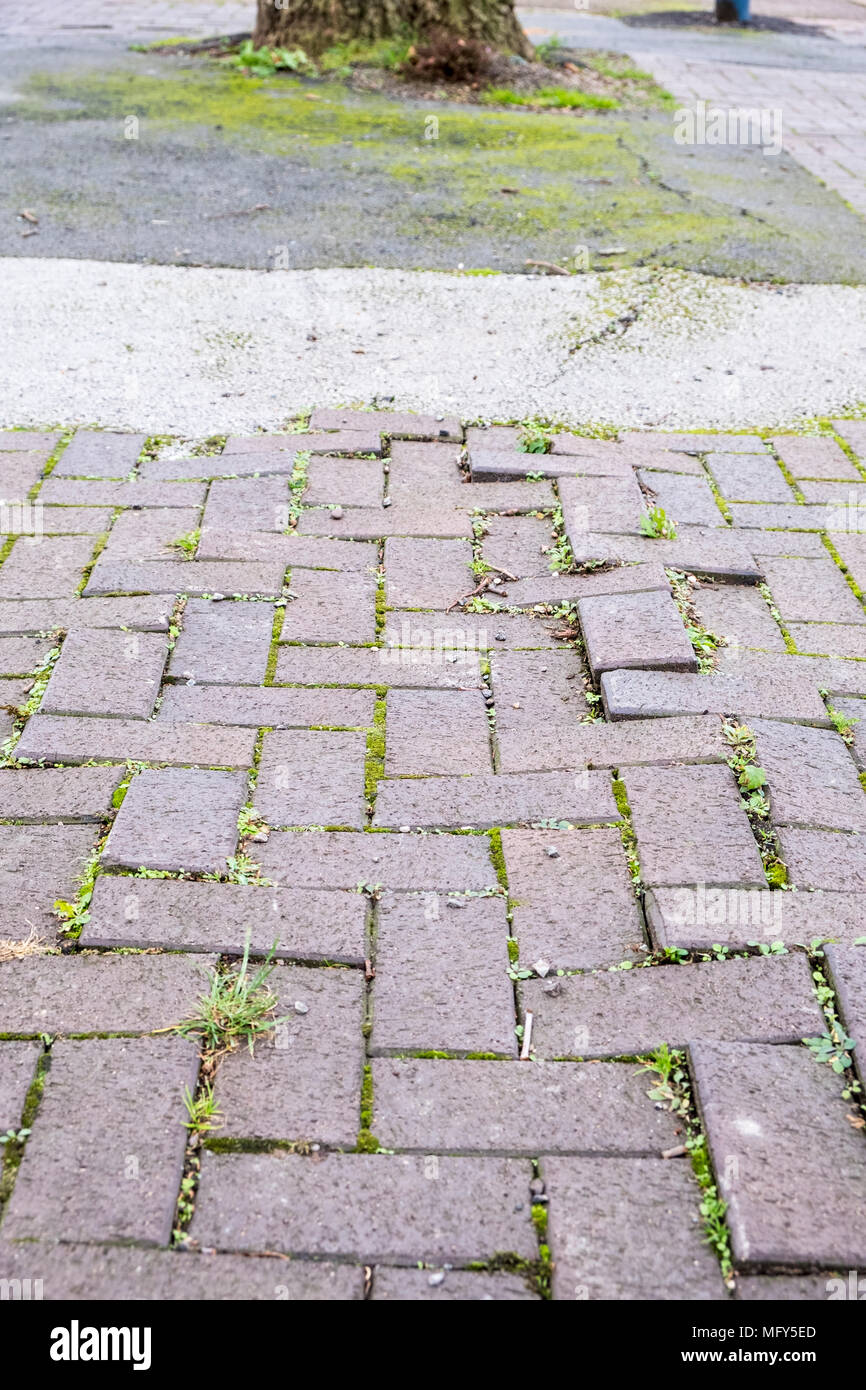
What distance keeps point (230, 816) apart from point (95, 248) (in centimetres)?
383

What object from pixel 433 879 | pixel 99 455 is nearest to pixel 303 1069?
pixel 433 879

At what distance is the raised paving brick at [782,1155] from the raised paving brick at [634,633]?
3.55 ft

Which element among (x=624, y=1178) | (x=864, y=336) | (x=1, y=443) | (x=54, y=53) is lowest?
(x=624, y=1178)

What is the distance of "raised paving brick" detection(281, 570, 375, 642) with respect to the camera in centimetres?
288

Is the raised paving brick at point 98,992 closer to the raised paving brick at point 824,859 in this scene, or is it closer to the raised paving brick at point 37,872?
the raised paving brick at point 37,872

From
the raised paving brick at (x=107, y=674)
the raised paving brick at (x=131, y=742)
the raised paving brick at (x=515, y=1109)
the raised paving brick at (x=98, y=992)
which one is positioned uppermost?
the raised paving brick at (x=107, y=674)

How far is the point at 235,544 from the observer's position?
10.5ft

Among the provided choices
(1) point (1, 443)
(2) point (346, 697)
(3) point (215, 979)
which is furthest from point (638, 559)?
(1) point (1, 443)

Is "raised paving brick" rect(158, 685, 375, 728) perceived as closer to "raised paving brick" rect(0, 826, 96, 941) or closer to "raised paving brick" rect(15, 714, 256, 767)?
"raised paving brick" rect(15, 714, 256, 767)

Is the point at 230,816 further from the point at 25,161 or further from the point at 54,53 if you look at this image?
the point at 54,53

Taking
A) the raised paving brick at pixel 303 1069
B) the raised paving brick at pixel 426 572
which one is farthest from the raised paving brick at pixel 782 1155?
the raised paving brick at pixel 426 572

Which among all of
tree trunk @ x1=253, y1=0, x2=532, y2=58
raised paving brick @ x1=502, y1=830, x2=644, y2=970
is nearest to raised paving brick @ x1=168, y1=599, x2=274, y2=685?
raised paving brick @ x1=502, y1=830, x2=644, y2=970

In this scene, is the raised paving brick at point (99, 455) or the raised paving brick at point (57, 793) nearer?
the raised paving brick at point (57, 793)

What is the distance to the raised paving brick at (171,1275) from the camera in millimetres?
1531
